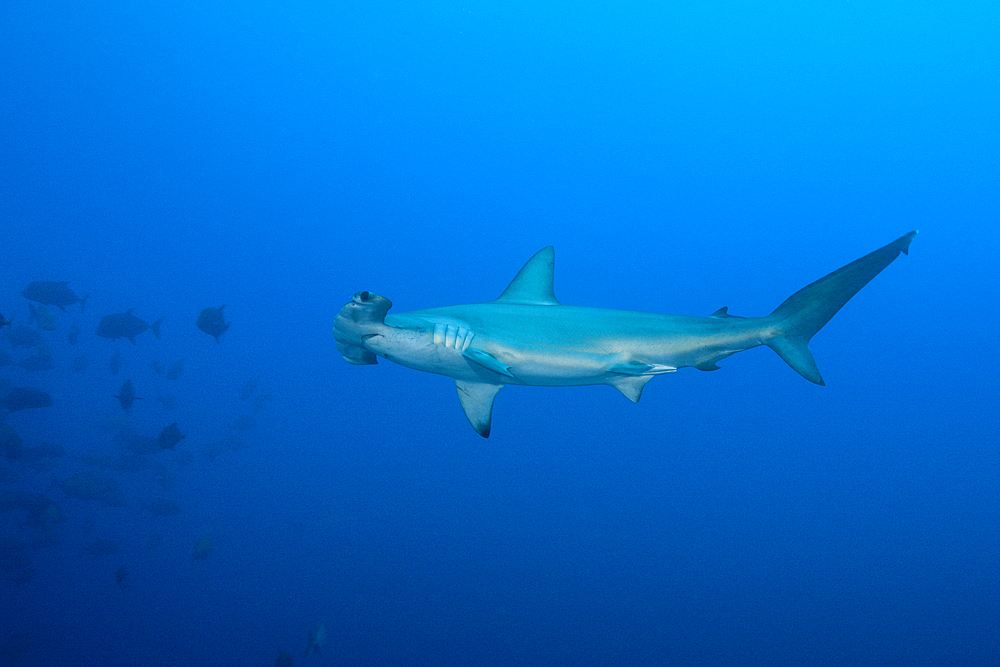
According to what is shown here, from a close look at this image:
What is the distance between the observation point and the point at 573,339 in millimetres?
2854

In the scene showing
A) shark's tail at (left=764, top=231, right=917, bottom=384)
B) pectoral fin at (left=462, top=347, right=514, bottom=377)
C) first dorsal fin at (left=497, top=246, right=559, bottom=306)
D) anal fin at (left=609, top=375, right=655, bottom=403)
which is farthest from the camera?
first dorsal fin at (left=497, top=246, right=559, bottom=306)

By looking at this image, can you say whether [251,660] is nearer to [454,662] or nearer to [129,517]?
[454,662]

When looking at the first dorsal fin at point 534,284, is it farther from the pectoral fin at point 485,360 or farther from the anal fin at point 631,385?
the pectoral fin at point 485,360

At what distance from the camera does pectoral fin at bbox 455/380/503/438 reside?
3.14 metres

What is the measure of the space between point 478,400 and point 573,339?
0.74 meters

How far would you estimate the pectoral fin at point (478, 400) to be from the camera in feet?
10.3

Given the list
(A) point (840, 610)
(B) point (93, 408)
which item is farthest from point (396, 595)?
(B) point (93, 408)

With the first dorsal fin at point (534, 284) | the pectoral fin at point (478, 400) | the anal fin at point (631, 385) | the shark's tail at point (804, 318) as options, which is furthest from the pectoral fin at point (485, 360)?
the shark's tail at point (804, 318)

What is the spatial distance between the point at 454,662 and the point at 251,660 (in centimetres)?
450

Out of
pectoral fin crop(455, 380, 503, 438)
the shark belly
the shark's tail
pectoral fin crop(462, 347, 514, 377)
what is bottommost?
pectoral fin crop(455, 380, 503, 438)

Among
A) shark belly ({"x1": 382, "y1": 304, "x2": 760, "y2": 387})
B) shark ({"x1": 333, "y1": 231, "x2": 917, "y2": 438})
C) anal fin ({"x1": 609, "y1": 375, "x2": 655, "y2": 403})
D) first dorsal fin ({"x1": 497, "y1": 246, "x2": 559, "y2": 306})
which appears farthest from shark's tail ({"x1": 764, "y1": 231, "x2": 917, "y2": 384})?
first dorsal fin ({"x1": 497, "y1": 246, "x2": 559, "y2": 306})

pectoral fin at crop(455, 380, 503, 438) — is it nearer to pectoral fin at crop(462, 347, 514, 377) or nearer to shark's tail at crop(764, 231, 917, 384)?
pectoral fin at crop(462, 347, 514, 377)

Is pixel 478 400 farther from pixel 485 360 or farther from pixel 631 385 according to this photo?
pixel 631 385

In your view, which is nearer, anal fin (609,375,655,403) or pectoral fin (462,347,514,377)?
pectoral fin (462,347,514,377)
